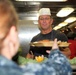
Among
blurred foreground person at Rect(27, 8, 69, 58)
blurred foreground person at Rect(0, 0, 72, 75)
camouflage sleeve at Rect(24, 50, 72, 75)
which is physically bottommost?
blurred foreground person at Rect(27, 8, 69, 58)

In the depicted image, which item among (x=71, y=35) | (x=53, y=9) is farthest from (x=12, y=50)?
(x=53, y=9)

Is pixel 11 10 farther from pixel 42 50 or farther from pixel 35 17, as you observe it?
pixel 35 17

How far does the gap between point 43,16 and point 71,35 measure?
186 cm

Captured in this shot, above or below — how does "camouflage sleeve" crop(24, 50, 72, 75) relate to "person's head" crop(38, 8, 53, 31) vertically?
above

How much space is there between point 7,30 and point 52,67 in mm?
227

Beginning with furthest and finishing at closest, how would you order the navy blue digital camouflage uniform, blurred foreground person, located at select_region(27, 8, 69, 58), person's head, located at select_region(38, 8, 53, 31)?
person's head, located at select_region(38, 8, 53, 31) → blurred foreground person, located at select_region(27, 8, 69, 58) → the navy blue digital camouflage uniform

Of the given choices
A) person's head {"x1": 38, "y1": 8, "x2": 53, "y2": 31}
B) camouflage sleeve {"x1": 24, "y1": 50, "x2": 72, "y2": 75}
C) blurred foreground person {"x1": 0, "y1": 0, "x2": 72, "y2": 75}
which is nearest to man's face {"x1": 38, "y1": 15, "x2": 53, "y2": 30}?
person's head {"x1": 38, "y1": 8, "x2": 53, "y2": 31}

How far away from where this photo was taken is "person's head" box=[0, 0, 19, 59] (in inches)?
26.6

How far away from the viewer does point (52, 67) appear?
0.81m

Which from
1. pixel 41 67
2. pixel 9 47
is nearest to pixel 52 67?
pixel 41 67

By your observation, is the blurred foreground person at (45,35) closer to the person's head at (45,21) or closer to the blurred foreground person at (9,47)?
the person's head at (45,21)

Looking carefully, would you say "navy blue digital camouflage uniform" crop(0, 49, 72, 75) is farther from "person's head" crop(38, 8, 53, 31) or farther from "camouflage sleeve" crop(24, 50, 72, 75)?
"person's head" crop(38, 8, 53, 31)

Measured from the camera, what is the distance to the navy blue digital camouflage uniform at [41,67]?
0.64 m

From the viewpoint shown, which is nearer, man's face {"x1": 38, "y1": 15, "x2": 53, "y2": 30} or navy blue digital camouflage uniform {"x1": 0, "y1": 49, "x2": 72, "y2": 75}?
navy blue digital camouflage uniform {"x1": 0, "y1": 49, "x2": 72, "y2": 75}
